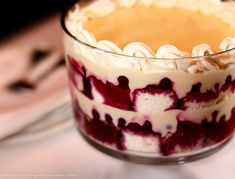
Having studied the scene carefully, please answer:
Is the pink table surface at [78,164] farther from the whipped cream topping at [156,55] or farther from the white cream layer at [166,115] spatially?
the whipped cream topping at [156,55]

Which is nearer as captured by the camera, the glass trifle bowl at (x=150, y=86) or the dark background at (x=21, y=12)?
the glass trifle bowl at (x=150, y=86)

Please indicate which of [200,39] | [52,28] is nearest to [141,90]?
[200,39]

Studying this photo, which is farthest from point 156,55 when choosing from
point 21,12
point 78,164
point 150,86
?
point 21,12

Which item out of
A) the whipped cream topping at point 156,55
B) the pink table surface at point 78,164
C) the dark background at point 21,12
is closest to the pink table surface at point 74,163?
the pink table surface at point 78,164

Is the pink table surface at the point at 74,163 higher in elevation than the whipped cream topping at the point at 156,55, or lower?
lower

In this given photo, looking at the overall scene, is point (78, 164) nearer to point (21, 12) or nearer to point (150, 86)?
point (150, 86)

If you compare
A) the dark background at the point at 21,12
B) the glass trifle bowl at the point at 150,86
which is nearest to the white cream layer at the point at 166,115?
the glass trifle bowl at the point at 150,86

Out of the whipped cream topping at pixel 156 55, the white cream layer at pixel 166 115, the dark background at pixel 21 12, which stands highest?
the whipped cream topping at pixel 156 55
